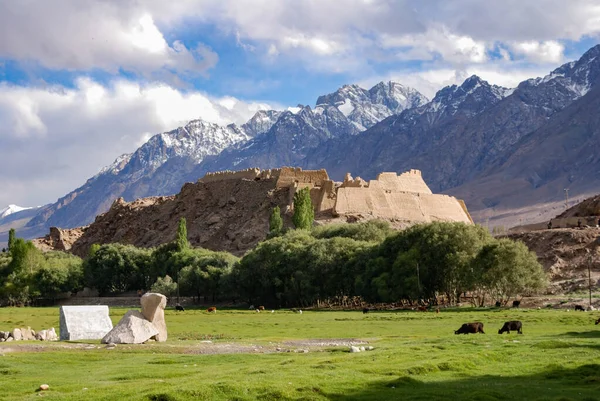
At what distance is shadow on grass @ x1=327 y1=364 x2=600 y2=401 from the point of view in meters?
22.3

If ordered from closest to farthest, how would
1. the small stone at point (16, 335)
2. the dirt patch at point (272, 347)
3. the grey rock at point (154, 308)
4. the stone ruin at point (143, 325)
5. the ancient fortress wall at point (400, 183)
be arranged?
the dirt patch at point (272, 347) < the stone ruin at point (143, 325) < the grey rock at point (154, 308) < the small stone at point (16, 335) < the ancient fortress wall at point (400, 183)

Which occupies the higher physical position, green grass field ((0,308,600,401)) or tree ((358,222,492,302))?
tree ((358,222,492,302))

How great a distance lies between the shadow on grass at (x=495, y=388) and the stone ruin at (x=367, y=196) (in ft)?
391

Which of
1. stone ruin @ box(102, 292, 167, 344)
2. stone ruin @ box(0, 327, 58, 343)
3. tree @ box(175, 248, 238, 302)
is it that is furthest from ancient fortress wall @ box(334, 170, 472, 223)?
stone ruin @ box(102, 292, 167, 344)

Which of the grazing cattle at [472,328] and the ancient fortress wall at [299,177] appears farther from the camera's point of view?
the ancient fortress wall at [299,177]

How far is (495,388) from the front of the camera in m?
23.4

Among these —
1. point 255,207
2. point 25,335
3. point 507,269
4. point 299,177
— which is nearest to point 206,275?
point 255,207

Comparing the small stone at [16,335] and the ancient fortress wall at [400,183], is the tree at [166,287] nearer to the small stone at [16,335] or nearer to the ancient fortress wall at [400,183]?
the ancient fortress wall at [400,183]

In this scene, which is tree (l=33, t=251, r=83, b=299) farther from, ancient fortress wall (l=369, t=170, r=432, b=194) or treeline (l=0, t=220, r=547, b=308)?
ancient fortress wall (l=369, t=170, r=432, b=194)

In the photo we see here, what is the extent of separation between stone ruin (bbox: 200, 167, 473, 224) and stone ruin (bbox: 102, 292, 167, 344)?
102961mm

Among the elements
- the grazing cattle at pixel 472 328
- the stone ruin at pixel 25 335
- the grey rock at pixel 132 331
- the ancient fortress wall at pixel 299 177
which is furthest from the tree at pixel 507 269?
the ancient fortress wall at pixel 299 177

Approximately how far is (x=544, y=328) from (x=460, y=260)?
32532 mm

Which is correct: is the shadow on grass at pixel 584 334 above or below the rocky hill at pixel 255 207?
below

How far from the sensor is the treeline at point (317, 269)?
80812 mm
